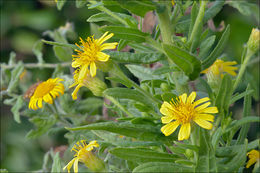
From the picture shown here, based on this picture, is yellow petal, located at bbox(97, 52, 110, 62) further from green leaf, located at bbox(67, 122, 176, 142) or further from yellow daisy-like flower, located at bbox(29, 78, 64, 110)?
yellow daisy-like flower, located at bbox(29, 78, 64, 110)

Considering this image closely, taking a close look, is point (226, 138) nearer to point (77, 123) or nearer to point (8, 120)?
point (77, 123)

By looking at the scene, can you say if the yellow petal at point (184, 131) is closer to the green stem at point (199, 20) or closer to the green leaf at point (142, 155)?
the green leaf at point (142, 155)

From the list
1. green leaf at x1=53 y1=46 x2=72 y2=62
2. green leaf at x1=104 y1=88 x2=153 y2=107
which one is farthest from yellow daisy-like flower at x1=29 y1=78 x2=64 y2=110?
green leaf at x1=104 y1=88 x2=153 y2=107

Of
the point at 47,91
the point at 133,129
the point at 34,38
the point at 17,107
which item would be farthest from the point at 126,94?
the point at 34,38

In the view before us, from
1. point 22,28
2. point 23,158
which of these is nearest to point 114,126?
point 23,158

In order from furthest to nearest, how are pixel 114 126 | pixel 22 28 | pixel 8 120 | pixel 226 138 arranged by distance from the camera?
pixel 22 28, pixel 8 120, pixel 226 138, pixel 114 126

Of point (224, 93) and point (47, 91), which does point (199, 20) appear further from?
point (47, 91)

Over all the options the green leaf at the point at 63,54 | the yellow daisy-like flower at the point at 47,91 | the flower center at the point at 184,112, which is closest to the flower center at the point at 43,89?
the yellow daisy-like flower at the point at 47,91
